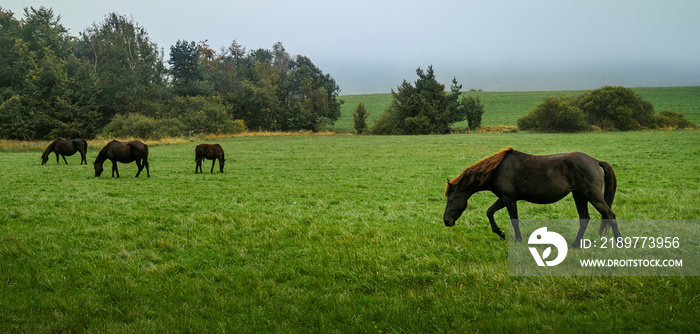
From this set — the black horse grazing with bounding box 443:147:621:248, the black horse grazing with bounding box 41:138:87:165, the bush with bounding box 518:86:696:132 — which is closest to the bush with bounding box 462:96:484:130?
the bush with bounding box 518:86:696:132

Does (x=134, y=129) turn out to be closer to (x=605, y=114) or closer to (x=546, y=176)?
(x=546, y=176)

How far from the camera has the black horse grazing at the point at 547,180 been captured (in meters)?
5.61

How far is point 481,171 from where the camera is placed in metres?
6.09

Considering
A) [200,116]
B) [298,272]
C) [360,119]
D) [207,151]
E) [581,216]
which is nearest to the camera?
[298,272]

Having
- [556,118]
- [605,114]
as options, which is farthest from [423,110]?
[605,114]

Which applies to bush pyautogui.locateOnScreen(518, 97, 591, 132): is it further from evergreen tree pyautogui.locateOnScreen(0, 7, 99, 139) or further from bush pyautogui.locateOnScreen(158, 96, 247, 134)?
evergreen tree pyautogui.locateOnScreen(0, 7, 99, 139)

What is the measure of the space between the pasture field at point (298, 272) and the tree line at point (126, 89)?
40823mm

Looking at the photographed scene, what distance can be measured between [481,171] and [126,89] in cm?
6265

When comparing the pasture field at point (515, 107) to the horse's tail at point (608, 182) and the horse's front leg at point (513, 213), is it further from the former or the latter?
the horse's front leg at point (513, 213)

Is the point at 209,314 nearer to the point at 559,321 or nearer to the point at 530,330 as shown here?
the point at 530,330

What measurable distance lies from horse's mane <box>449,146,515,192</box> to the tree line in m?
45.7

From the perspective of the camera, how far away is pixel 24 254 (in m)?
6.11

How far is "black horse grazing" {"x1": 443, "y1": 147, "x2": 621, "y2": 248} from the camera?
561cm

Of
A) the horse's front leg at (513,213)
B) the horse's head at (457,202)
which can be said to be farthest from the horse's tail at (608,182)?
the horse's head at (457,202)
